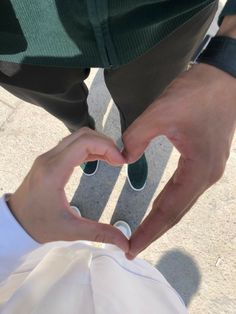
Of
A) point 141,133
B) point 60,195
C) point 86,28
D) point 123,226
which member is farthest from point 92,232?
point 123,226

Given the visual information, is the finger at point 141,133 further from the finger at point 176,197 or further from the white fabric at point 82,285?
the white fabric at point 82,285

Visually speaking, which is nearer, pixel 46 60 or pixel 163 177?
pixel 46 60

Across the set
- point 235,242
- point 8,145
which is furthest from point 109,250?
point 8,145

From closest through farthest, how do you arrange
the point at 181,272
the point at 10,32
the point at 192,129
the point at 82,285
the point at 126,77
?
the point at 192,129 → the point at 10,32 → the point at 82,285 → the point at 126,77 → the point at 181,272

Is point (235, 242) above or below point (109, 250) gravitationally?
below

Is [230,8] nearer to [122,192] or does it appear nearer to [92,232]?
[92,232]

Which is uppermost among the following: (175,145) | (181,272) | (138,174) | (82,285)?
(175,145)

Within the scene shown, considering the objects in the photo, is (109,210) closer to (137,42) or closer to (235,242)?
(235,242)
